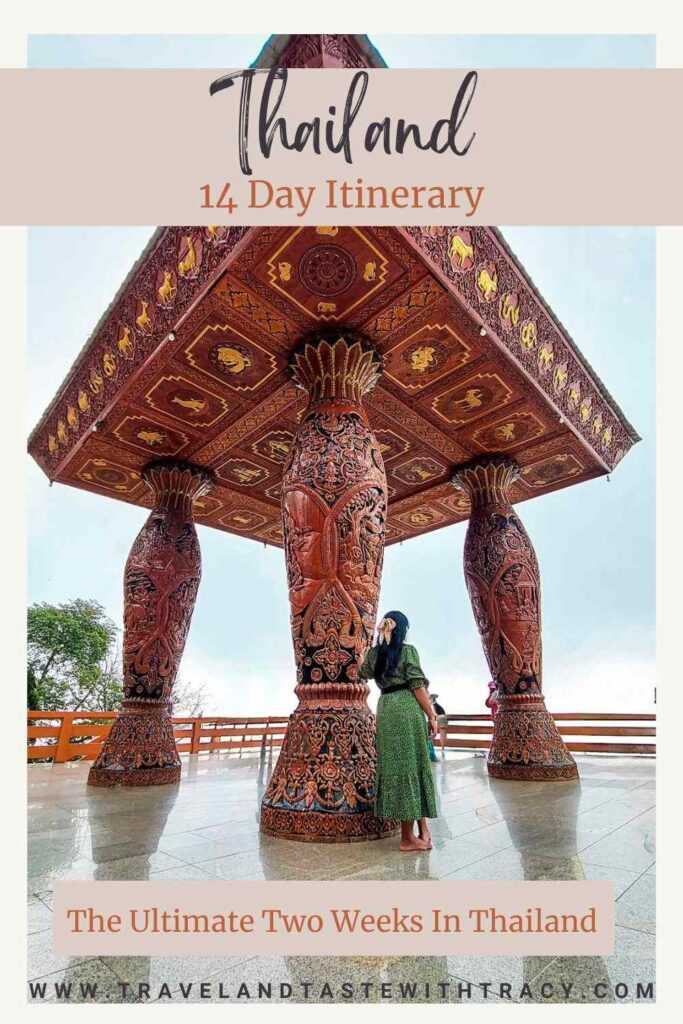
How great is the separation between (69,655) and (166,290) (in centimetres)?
1372

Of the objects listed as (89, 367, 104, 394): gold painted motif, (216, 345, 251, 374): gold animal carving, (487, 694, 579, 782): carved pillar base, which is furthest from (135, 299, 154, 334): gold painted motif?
(487, 694, 579, 782): carved pillar base

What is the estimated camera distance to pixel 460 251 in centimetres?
375

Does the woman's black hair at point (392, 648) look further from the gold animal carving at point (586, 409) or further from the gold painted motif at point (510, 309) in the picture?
the gold animal carving at point (586, 409)

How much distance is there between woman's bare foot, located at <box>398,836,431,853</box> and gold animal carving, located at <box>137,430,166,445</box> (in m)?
4.22

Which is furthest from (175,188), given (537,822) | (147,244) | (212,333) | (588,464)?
(588,464)

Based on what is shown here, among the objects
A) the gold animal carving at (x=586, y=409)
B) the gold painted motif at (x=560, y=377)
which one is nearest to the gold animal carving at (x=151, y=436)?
the gold painted motif at (x=560, y=377)

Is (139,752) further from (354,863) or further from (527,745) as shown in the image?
(527,745)

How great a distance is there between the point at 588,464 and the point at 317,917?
5684 mm

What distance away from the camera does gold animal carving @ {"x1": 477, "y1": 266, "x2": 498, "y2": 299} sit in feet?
13.2

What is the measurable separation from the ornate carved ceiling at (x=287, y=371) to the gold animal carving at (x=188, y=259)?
0.02 meters

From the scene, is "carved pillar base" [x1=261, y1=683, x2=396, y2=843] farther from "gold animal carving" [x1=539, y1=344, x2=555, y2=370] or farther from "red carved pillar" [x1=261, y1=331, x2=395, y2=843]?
"gold animal carving" [x1=539, y1=344, x2=555, y2=370]

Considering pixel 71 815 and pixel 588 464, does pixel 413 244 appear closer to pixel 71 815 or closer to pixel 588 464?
pixel 588 464

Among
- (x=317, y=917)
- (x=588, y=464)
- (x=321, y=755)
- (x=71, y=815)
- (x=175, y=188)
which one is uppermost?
(x=175, y=188)

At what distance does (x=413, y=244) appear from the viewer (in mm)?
3307
